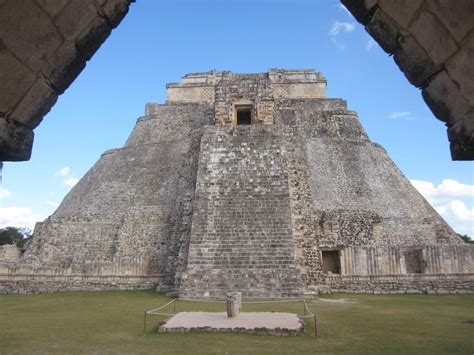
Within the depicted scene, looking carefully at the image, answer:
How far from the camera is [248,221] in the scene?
44.6 ft

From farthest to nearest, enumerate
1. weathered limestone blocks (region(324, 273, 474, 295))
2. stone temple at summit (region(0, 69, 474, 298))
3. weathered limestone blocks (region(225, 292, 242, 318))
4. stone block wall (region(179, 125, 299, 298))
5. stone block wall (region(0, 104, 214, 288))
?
stone block wall (region(0, 104, 214, 288)) → weathered limestone blocks (region(324, 273, 474, 295)) → stone temple at summit (region(0, 69, 474, 298)) → stone block wall (region(179, 125, 299, 298)) → weathered limestone blocks (region(225, 292, 242, 318))

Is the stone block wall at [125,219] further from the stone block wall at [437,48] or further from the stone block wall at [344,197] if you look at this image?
the stone block wall at [437,48]

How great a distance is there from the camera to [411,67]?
2.66 metres

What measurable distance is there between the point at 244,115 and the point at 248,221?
9291mm

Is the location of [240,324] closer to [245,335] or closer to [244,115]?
[245,335]

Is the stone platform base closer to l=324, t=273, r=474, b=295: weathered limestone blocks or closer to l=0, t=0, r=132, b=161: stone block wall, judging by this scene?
l=0, t=0, r=132, b=161: stone block wall

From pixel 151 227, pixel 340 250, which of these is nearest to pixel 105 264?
pixel 151 227

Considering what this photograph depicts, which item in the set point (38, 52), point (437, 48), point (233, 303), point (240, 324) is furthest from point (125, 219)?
point (437, 48)

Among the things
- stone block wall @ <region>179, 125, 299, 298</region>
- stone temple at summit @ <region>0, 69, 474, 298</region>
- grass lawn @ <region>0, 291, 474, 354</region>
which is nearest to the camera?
grass lawn @ <region>0, 291, 474, 354</region>

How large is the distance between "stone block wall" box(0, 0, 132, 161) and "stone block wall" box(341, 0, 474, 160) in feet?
5.26

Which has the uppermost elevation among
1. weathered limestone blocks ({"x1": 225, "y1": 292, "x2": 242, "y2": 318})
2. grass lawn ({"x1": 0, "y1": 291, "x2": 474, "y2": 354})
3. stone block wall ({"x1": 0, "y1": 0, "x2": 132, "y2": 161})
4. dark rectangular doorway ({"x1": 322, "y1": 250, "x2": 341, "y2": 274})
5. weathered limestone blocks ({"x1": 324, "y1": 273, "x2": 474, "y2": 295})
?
stone block wall ({"x1": 0, "y1": 0, "x2": 132, "y2": 161})

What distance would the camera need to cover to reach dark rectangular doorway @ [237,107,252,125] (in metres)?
20.7

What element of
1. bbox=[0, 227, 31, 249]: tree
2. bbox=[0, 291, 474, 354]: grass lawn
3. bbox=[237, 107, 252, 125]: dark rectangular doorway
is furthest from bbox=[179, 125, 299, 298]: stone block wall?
bbox=[0, 227, 31, 249]: tree

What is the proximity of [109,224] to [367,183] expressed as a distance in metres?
10.7
